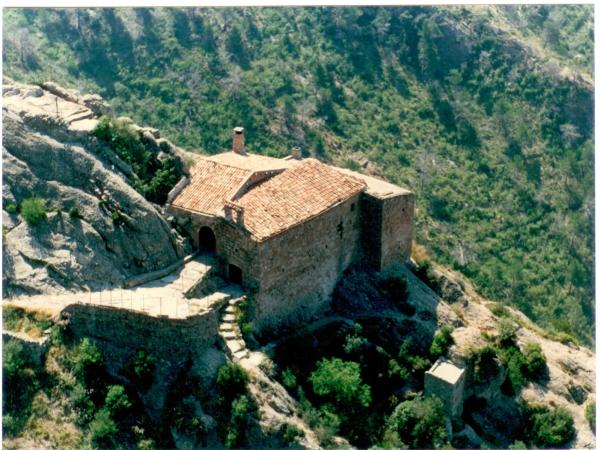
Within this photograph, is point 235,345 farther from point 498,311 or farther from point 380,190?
point 498,311

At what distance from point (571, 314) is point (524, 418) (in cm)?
2543

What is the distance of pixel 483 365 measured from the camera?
46781 millimetres

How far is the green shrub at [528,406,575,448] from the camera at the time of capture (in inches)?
1800

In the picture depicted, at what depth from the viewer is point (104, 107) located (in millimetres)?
48469

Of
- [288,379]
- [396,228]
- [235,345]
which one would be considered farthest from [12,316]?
[396,228]

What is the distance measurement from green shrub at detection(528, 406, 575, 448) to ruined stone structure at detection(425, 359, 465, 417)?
4.21 meters

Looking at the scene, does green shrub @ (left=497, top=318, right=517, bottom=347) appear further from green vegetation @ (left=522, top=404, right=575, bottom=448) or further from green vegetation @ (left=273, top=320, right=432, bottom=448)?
green vegetation @ (left=273, top=320, right=432, bottom=448)

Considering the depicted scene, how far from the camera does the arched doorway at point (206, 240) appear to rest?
44.5m

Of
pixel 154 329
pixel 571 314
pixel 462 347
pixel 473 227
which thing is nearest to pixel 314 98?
pixel 473 227

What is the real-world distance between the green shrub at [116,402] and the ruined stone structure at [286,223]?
863 cm

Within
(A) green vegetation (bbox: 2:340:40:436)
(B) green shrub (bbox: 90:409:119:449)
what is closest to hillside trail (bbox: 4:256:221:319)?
(A) green vegetation (bbox: 2:340:40:436)

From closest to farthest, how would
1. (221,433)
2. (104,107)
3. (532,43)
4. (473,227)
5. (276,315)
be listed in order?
(221,433)
(276,315)
(104,107)
(473,227)
(532,43)

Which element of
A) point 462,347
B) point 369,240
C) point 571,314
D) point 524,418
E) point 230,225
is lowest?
point 571,314

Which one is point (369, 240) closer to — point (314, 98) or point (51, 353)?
point (51, 353)
